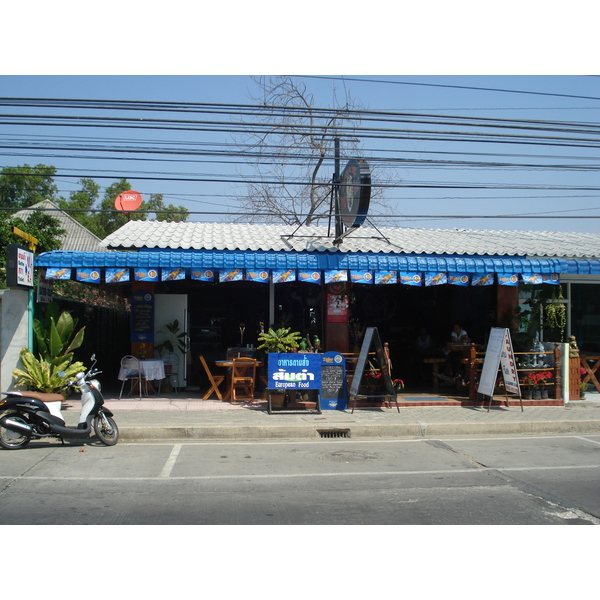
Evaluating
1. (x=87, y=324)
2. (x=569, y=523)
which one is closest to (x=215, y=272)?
(x=87, y=324)

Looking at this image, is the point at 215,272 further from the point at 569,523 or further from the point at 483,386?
the point at 569,523

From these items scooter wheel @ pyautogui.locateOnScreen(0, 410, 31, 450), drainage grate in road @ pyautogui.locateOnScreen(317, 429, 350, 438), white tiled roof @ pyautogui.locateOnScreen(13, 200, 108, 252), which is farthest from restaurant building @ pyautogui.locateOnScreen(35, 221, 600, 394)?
white tiled roof @ pyautogui.locateOnScreen(13, 200, 108, 252)

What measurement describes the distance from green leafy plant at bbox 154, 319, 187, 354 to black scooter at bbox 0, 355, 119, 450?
4789mm

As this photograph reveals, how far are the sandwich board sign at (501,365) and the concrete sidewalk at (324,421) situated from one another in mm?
508

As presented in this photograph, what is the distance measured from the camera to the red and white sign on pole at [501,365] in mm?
12539

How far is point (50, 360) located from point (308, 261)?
589cm

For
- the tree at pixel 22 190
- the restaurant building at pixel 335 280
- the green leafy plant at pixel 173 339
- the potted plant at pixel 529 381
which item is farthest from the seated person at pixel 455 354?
the tree at pixel 22 190

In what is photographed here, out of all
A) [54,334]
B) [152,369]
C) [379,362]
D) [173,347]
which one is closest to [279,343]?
[379,362]

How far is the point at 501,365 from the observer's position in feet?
42.9

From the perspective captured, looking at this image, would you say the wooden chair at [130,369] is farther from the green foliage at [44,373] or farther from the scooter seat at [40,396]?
the scooter seat at [40,396]

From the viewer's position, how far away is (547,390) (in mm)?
13656

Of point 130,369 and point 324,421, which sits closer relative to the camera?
point 324,421

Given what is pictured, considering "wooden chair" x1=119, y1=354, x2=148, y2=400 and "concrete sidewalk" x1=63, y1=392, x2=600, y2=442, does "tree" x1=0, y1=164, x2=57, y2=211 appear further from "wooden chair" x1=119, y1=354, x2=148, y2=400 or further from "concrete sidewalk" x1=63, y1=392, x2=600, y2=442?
"concrete sidewalk" x1=63, y1=392, x2=600, y2=442

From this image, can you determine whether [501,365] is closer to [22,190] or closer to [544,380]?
[544,380]
